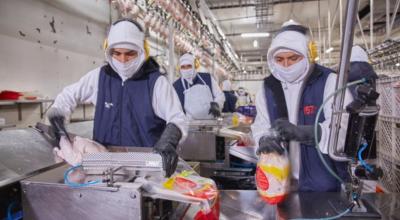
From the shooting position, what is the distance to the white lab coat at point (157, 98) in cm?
147

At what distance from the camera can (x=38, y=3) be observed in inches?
113

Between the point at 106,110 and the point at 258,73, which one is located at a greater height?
the point at 258,73

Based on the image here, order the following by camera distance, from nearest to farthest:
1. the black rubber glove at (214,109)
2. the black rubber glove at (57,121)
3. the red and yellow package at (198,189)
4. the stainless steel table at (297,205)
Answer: the red and yellow package at (198,189), the stainless steel table at (297,205), the black rubber glove at (57,121), the black rubber glove at (214,109)

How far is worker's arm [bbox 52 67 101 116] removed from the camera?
5.32 feet

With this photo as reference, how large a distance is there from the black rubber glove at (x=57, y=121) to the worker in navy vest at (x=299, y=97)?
0.97 metres

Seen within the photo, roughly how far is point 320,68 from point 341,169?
0.47 m

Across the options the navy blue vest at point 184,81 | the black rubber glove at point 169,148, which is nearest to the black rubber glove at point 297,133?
the black rubber glove at point 169,148

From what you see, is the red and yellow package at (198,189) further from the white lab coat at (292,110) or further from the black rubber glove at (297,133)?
the white lab coat at (292,110)

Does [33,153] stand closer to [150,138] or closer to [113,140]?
[113,140]

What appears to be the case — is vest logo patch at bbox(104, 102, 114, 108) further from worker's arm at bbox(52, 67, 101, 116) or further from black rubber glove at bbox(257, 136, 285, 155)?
black rubber glove at bbox(257, 136, 285, 155)

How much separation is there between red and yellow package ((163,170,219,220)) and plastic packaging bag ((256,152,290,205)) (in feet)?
0.67

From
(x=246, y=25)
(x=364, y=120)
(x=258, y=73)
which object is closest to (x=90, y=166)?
(x=364, y=120)

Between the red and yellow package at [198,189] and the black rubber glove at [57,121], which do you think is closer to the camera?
the red and yellow package at [198,189]

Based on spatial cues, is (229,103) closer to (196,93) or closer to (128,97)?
(196,93)
